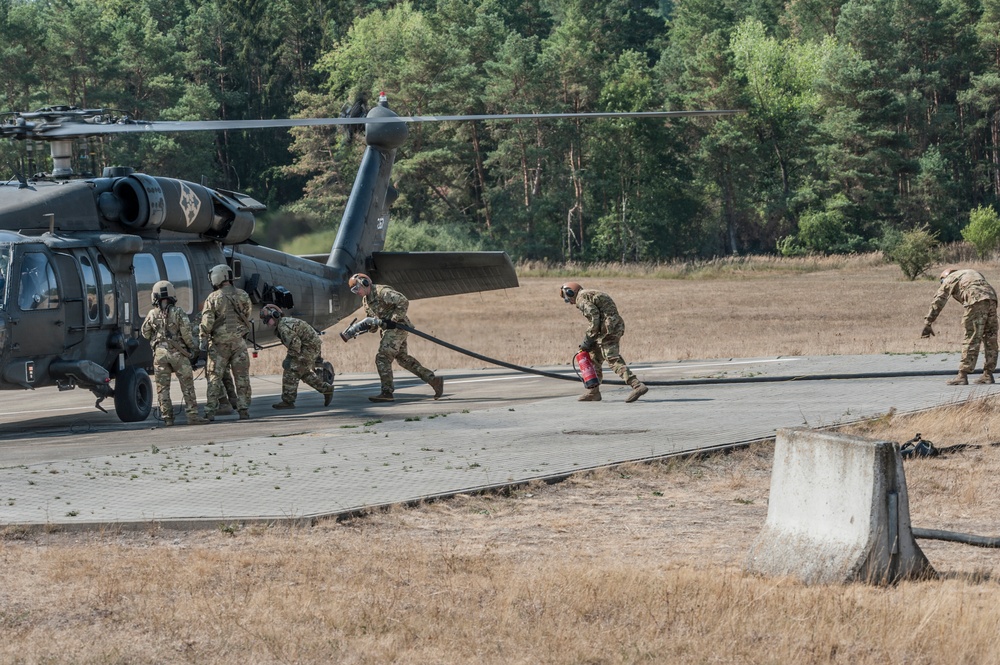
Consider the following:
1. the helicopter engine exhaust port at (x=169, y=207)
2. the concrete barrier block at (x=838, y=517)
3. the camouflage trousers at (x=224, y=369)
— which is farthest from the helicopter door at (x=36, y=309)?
the concrete barrier block at (x=838, y=517)

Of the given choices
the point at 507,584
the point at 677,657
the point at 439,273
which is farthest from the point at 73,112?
the point at 677,657

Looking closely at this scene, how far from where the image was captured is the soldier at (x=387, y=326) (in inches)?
599

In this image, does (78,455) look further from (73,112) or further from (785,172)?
(785,172)

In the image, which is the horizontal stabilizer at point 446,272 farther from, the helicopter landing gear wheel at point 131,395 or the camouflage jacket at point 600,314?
the helicopter landing gear wheel at point 131,395

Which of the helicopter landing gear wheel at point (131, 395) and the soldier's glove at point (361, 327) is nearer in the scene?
the helicopter landing gear wheel at point (131, 395)

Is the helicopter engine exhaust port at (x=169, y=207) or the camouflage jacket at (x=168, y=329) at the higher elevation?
the helicopter engine exhaust port at (x=169, y=207)

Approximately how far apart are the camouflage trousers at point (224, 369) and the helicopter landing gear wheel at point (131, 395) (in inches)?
30.5

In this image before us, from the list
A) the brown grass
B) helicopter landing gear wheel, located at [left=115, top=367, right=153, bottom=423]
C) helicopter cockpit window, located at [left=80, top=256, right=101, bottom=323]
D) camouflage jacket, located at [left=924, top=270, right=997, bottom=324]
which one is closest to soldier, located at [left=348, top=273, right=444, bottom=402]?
helicopter landing gear wheel, located at [left=115, top=367, right=153, bottom=423]

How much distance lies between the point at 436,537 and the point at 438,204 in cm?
6744

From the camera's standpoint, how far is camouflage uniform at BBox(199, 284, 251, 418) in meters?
13.7

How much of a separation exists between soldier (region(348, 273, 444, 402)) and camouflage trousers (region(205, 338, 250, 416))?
1.89m

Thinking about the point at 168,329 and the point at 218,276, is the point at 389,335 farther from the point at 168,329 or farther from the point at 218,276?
the point at 168,329

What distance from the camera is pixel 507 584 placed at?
6.20 meters

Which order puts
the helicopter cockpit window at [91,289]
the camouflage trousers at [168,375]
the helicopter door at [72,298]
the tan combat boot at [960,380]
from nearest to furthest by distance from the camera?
the helicopter door at [72,298] → the camouflage trousers at [168,375] → the helicopter cockpit window at [91,289] → the tan combat boot at [960,380]
